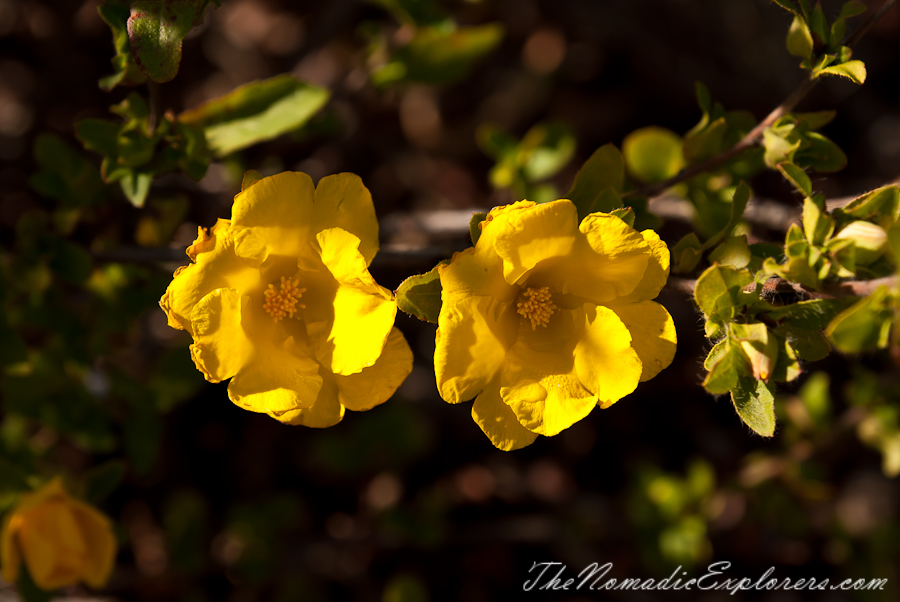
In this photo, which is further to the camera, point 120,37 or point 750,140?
point 750,140

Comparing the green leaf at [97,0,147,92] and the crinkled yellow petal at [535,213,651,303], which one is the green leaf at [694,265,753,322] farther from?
the green leaf at [97,0,147,92]

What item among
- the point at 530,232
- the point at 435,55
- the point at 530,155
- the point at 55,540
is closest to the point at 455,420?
the point at 530,155

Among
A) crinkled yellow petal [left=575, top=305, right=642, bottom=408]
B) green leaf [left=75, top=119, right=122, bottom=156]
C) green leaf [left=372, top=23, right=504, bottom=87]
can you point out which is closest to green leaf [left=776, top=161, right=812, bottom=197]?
crinkled yellow petal [left=575, top=305, right=642, bottom=408]

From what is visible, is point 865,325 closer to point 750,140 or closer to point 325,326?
point 750,140

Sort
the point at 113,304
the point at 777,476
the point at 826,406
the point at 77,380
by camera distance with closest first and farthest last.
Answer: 1. the point at 113,304
2. the point at 77,380
3. the point at 826,406
4. the point at 777,476

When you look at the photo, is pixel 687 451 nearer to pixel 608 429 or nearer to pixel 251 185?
pixel 608 429

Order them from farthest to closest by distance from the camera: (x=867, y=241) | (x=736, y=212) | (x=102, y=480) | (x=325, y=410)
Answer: (x=102, y=480) → (x=736, y=212) → (x=325, y=410) → (x=867, y=241)

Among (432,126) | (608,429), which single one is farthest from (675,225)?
(432,126)
